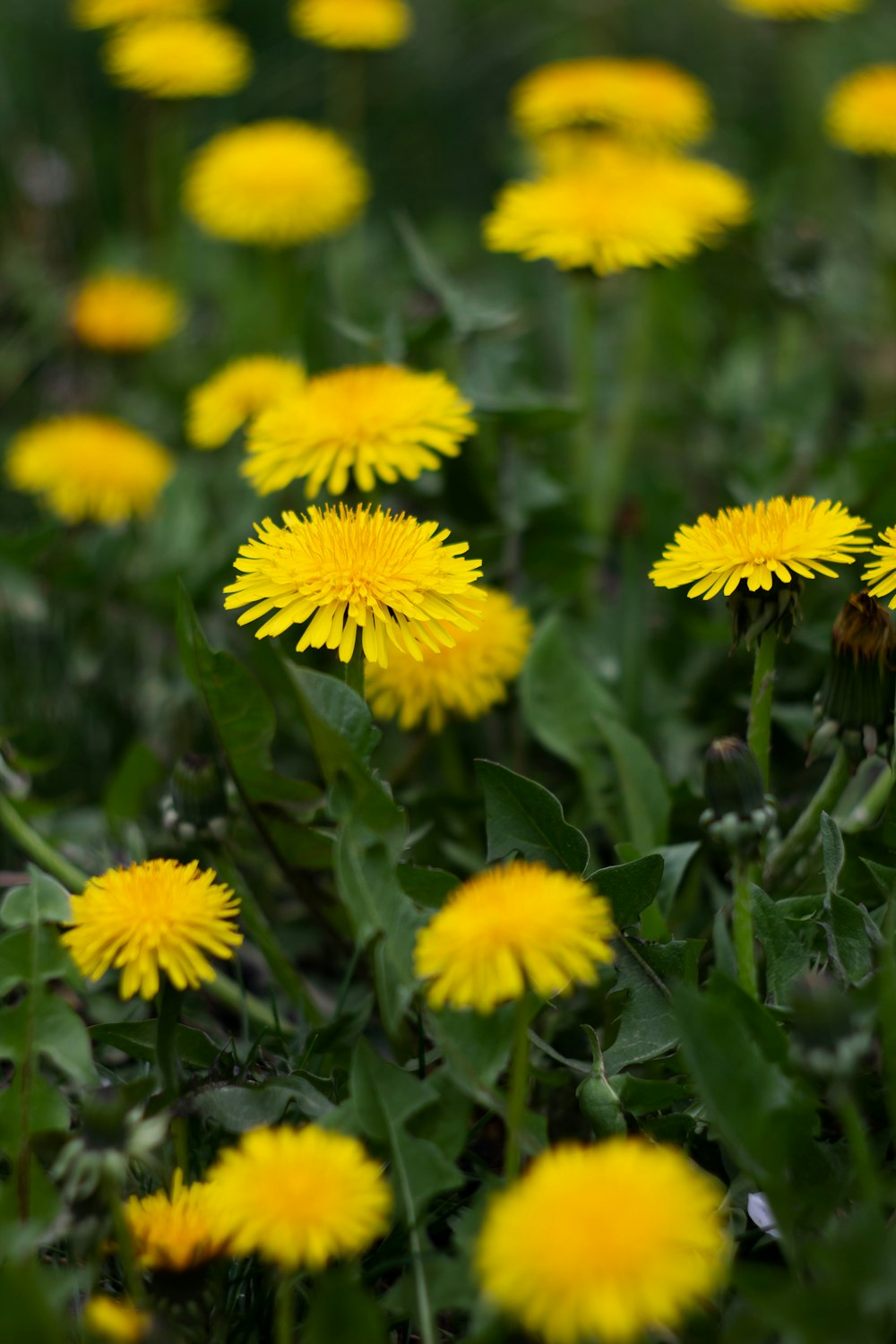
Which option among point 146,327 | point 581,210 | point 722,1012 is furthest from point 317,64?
point 722,1012

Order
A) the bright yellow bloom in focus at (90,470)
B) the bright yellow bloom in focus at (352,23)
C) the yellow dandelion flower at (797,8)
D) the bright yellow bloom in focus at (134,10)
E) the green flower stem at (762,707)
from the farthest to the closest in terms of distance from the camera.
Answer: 1. the bright yellow bloom in focus at (134,10)
2. the bright yellow bloom in focus at (352,23)
3. the yellow dandelion flower at (797,8)
4. the bright yellow bloom in focus at (90,470)
5. the green flower stem at (762,707)

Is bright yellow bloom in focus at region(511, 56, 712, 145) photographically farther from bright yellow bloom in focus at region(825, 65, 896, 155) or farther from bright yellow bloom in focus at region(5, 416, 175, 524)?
bright yellow bloom in focus at region(5, 416, 175, 524)

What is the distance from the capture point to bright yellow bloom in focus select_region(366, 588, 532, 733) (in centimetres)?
160

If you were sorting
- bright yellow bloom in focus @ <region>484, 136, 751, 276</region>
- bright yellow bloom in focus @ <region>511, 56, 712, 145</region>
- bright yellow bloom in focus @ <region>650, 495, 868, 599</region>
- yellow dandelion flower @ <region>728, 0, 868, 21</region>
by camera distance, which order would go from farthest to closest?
1. yellow dandelion flower @ <region>728, 0, 868, 21</region>
2. bright yellow bloom in focus @ <region>511, 56, 712, 145</region>
3. bright yellow bloom in focus @ <region>484, 136, 751, 276</region>
4. bright yellow bloom in focus @ <region>650, 495, 868, 599</region>

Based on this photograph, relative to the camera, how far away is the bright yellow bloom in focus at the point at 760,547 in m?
1.23

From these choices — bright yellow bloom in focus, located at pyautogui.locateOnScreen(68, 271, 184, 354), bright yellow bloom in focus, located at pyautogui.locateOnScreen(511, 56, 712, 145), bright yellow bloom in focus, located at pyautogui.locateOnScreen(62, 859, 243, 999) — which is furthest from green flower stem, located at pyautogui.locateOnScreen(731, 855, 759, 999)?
bright yellow bloom in focus, located at pyautogui.locateOnScreen(68, 271, 184, 354)

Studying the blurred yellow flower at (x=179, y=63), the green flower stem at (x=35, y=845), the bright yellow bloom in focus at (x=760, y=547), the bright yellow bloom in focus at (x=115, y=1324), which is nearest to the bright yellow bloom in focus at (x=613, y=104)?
the blurred yellow flower at (x=179, y=63)

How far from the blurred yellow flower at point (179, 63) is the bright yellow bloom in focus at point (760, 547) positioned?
6.91 ft

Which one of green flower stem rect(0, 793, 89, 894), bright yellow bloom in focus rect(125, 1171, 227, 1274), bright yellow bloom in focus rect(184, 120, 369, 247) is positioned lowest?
green flower stem rect(0, 793, 89, 894)

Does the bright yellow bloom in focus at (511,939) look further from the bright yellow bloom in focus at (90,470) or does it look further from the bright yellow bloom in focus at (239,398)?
the bright yellow bloom in focus at (90,470)

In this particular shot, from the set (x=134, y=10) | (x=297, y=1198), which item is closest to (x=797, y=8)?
(x=134, y=10)

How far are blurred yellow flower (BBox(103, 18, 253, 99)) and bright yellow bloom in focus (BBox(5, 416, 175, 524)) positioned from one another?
95cm

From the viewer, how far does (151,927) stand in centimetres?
114

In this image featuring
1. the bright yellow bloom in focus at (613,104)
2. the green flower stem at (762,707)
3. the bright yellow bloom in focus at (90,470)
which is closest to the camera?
the green flower stem at (762,707)
